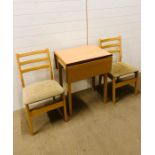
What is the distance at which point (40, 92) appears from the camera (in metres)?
1.99

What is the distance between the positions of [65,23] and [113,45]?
2.73 feet

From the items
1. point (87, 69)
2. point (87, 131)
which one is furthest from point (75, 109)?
point (87, 69)

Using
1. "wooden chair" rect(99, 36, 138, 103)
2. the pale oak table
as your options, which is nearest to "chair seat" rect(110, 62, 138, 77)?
"wooden chair" rect(99, 36, 138, 103)

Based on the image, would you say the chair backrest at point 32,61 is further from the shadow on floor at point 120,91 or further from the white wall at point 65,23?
the shadow on floor at point 120,91

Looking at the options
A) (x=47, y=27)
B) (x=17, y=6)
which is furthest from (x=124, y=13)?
(x=17, y=6)

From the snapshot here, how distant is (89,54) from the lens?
2.22 metres

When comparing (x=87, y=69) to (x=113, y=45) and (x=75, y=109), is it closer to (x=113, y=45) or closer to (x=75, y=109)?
(x=75, y=109)

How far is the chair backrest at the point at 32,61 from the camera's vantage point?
2.16 meters

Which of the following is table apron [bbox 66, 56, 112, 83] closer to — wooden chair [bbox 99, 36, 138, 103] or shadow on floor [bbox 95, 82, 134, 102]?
wooden chair [bbox 99, 36, 138, 103]

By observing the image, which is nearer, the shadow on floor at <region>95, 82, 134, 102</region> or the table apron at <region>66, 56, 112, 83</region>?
the table apron at <region>66, 56, 112, 83</region>

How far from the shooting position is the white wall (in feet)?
7.00

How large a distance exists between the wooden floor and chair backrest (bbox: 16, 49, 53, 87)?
61 centimetres

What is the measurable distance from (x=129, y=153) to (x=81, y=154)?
1.66 feet

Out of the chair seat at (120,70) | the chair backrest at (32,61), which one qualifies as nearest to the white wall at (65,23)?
the chair backrest at (32,61)
